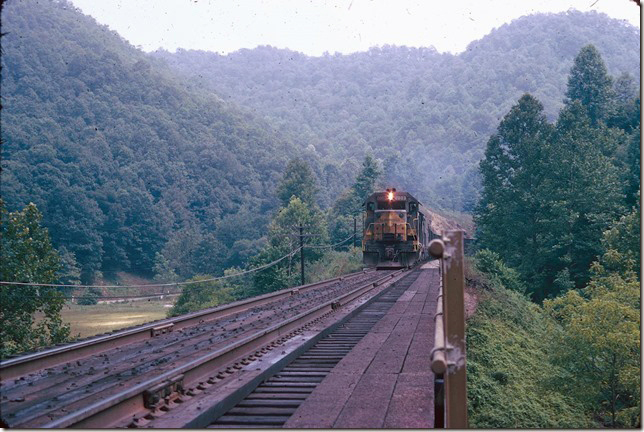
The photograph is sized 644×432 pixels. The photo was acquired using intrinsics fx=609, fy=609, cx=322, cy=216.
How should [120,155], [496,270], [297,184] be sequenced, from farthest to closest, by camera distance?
[120,155] → [297,184] → [496,270]

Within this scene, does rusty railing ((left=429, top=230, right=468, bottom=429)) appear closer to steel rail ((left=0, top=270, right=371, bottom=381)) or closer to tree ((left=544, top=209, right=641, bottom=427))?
steel rail ((left=0, top=270, right=371, bottom=381))

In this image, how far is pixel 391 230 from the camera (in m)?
28.1

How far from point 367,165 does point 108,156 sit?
38.4 meters

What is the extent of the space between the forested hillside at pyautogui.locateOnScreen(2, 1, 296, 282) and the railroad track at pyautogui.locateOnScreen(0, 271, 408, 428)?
57.4 metres

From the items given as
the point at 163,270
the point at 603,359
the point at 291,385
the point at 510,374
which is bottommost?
the point at 163,270

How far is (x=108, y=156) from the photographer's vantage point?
86250mm

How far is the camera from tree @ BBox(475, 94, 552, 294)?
40375mm

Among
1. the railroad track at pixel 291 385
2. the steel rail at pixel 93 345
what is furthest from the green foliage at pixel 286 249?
the railroad track at pixel 291 385

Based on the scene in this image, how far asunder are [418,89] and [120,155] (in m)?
90.8

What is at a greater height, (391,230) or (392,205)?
(392,205)

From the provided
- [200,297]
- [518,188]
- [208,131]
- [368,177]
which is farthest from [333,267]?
[208,131]

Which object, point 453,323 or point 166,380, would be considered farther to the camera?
point 166,380

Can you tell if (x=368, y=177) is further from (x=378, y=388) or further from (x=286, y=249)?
(x=378, y=388)

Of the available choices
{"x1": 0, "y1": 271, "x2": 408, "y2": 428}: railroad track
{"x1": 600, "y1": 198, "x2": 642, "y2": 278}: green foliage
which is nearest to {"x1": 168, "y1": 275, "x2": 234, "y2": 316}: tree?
{"x1": 600, "y1": 198, "x2": 642, "y2": 278}: green foliage
